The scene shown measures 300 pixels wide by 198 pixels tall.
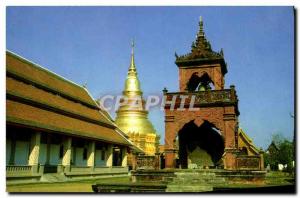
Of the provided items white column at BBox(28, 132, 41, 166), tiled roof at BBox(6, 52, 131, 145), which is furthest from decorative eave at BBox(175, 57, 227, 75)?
white column at BBox(28, 132, 41, 166)

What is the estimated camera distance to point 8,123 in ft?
55.8

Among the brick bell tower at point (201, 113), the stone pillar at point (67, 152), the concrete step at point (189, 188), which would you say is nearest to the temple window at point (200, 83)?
the brick bell tower at point (201, 113)

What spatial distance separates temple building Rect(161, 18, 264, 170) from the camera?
50.9 ft

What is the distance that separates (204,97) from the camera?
16109mm

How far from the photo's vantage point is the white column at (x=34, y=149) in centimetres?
1956

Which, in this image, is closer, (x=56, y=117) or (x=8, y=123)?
(x=8, y=123)

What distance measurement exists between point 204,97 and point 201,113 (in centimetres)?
69

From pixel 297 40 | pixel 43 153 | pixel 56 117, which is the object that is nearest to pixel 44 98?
pixel 56 117

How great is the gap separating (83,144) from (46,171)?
5614 millimetres

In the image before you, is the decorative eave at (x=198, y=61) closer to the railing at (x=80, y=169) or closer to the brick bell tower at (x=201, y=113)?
the brick bell tower at (x=201, y=113)

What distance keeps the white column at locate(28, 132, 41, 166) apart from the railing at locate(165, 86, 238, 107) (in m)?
7.74

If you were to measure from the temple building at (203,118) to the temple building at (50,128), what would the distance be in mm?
7034

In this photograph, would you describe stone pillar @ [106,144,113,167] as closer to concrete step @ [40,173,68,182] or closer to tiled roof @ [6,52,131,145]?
tiled roof @ [6,52,131,145]

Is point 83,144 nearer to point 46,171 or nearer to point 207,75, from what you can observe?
point 46,171
